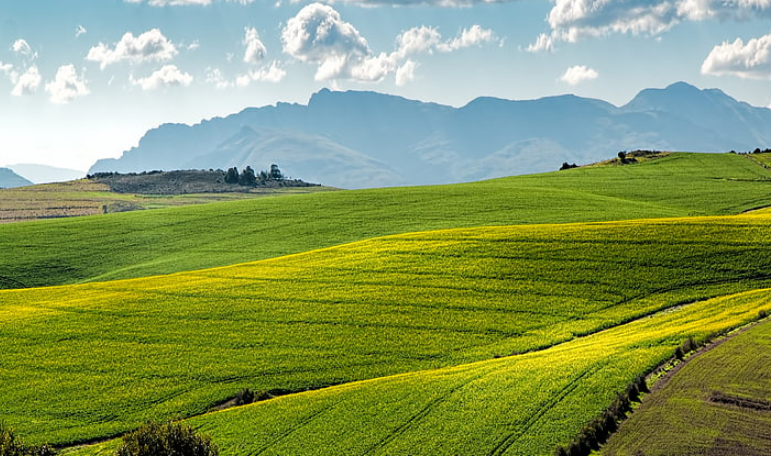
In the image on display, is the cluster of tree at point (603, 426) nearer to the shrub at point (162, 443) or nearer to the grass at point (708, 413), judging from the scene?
the grass at point (708, 413)

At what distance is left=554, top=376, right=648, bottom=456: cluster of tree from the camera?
63.0ft

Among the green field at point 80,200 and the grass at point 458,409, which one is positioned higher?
the green field at point 80,200

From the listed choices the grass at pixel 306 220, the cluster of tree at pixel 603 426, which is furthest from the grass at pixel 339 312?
the grass at pixel 306 220

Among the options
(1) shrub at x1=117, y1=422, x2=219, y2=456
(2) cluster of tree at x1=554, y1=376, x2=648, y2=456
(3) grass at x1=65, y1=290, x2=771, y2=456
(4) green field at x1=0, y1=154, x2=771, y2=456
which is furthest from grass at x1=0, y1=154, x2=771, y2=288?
(2) cluster of tree at x1=554, y1=376, x2=648, y2=456

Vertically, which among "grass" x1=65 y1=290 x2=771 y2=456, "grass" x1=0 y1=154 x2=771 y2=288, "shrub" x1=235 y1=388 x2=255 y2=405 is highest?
"grass" x1=0 y1=154 x2=771 y2=288

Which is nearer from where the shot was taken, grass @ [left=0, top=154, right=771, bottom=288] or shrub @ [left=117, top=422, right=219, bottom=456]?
shrub @ [left=117, top=422, right=219, bottom=456]

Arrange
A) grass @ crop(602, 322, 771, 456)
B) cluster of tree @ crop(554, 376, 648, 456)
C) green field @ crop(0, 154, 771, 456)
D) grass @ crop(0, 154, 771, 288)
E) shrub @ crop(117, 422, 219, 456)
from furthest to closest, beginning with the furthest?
1. grass @ crop(0, 154, 771, 288)
2. green field @ crop(0, 154, 771, 456)
3. cluster of tree @ crop(554, 376, 648, 456)
4. shrub @ crop(117, 422, 219, 456)
5. grass @ crop(602, 322, 771, 456)

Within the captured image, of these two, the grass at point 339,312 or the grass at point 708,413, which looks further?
the grass at point 339,312

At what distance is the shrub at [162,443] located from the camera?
1892 cm

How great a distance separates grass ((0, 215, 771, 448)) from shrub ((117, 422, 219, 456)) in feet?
21.8

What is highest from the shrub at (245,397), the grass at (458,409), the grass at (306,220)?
the grass at (306,220)

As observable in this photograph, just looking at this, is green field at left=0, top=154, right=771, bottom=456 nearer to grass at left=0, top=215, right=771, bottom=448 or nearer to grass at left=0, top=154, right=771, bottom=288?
grass at left=0, top=215, right=771, bottom=448

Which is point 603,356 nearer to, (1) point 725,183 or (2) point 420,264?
(2) point 420,264

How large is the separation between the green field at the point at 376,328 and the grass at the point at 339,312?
0.14 m
